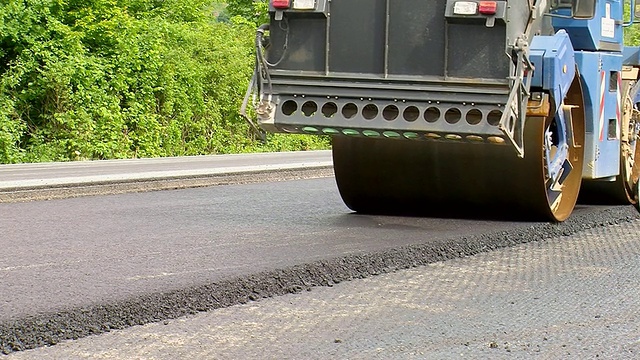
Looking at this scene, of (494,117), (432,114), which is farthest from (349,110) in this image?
(494,117)

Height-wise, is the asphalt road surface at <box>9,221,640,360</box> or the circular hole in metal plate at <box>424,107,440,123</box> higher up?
the circular hole in metal plate at <box>424,107,440,123</box>

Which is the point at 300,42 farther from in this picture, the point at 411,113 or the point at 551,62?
the point at 551,62

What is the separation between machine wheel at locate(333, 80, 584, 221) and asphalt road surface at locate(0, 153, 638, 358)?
187 mm

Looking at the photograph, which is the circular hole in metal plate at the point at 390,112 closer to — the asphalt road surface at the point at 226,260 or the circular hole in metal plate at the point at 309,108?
the circular hole in metal plate at the point at 309,108

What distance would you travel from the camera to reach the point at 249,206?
33.5 feet

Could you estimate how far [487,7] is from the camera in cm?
773

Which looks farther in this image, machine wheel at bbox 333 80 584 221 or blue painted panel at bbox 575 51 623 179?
blue painted panel at bbox 575 51 623 179

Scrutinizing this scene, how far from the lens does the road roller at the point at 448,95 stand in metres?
7.84

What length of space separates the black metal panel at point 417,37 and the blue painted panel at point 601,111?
4.42 feet

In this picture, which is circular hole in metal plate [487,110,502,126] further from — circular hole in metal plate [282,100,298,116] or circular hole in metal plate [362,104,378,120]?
circular hole in metal plate [282,100,298,116]

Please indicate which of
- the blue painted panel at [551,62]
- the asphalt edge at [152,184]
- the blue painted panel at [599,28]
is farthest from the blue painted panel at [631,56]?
the asphalt edge at [152,184]

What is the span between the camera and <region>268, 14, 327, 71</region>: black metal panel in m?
8.21

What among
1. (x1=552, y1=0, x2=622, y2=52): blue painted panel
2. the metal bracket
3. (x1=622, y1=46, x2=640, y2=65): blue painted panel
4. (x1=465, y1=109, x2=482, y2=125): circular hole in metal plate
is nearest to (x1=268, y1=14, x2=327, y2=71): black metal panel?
(x1=465, y1=109, x2=482, y2=125): circular hole in metal plate

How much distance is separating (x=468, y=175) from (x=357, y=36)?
142cm
